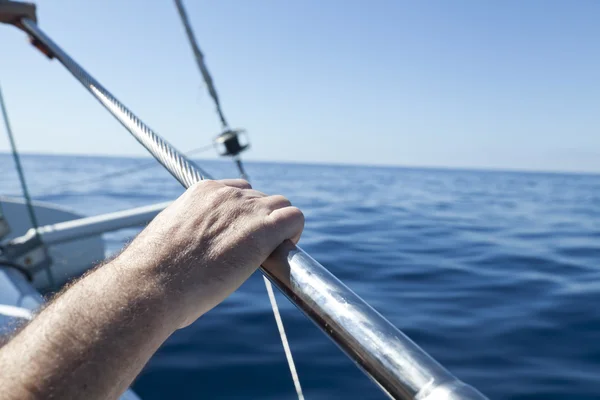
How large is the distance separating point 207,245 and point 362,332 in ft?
1.20

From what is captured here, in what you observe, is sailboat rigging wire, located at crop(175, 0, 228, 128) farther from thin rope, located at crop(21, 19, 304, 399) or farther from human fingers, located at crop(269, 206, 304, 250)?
human fingers, located at crop(269, 206, 304, 250)

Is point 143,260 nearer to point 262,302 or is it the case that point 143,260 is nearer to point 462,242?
point 262,302

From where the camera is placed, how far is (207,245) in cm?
87

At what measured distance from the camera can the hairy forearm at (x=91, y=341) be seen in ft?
2.19

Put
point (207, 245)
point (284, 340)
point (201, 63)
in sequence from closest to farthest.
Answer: point (207, 245)
point (284, 340)
point (201, 63)

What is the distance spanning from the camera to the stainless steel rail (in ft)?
1.82

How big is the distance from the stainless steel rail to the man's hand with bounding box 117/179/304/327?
50 millimetres

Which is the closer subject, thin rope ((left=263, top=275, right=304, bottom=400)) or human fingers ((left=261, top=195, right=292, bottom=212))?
human fingers ((left=261, top=195, right=292, bottom=212))

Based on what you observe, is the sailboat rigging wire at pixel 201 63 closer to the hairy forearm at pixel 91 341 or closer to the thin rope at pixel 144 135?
the thin rope at pixel 144 135

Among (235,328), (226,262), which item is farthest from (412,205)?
(226,262)

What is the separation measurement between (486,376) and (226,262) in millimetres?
2578

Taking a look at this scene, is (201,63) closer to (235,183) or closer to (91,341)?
(235,183)

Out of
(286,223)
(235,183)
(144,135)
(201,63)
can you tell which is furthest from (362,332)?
(201,63)

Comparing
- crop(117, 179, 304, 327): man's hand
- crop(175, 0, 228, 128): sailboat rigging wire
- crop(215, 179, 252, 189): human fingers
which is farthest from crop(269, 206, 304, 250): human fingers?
crop(175, 0, 228, 128): sailboat rigging wire
